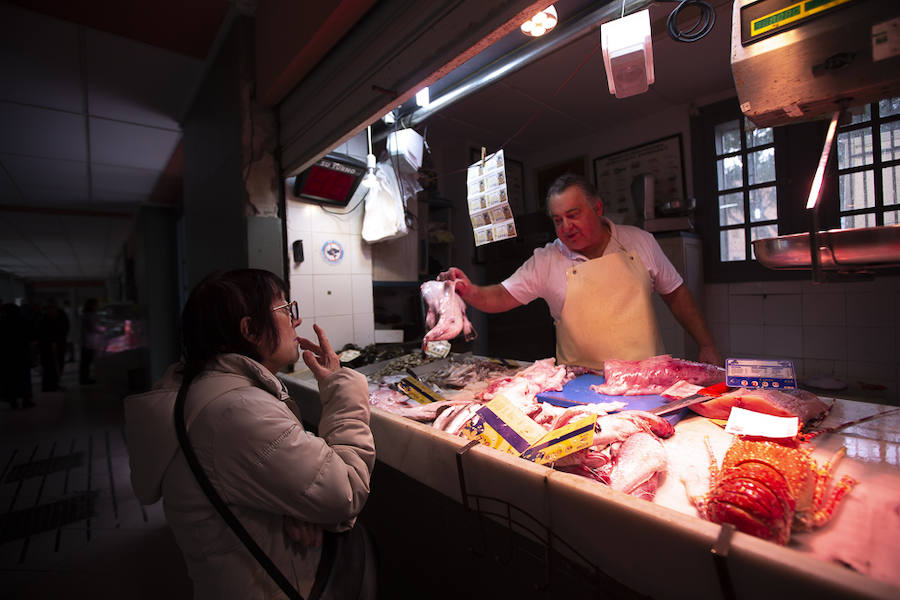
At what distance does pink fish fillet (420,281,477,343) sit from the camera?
7.23 feet

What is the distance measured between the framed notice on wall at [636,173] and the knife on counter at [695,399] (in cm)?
289

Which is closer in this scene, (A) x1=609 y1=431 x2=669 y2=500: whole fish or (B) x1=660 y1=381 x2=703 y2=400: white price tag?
(A) x1=609 y1=431 x2=669 y2=500: whole fish

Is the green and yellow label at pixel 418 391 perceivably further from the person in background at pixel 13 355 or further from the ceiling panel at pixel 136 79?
the person in background at pixel 13 355

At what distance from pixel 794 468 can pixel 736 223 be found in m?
3.85

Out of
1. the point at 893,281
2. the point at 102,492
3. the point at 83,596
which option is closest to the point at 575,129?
the point at 893,281

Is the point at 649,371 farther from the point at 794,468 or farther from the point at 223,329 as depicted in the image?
the point at 223,329

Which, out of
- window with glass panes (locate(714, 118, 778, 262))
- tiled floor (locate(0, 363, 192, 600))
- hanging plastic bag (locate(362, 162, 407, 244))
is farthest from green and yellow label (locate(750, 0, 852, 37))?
tiled floor (locate(0, 363, 192, 600))

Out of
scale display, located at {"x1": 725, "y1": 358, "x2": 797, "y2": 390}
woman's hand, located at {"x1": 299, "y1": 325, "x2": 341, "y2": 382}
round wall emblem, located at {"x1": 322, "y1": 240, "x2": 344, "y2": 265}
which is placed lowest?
scale display, located at {"x1": 725, "y1": 358, "x2": 797, "y2": 390}

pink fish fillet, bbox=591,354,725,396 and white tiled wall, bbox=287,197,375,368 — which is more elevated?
white tiled wall, bbox=287,197,375,368

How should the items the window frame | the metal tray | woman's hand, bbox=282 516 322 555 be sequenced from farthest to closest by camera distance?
1. the window frame
2. woman's hand, bbox=282 516 322 555
3. the metal tray

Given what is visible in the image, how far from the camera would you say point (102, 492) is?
368 centimetres

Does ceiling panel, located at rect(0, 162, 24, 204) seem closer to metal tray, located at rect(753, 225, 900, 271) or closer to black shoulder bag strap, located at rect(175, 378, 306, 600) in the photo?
black shoulder bag strap, located at rect(175, 378, 306, 600)

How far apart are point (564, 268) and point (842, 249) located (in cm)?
158

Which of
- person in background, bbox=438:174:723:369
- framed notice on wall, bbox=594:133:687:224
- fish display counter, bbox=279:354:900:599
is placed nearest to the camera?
fish display counter, bbox=279:354:900:599
